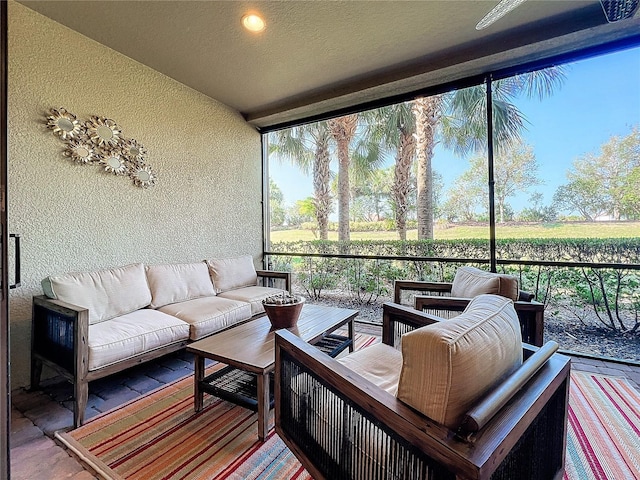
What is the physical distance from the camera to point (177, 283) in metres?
3.04

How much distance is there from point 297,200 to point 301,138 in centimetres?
119

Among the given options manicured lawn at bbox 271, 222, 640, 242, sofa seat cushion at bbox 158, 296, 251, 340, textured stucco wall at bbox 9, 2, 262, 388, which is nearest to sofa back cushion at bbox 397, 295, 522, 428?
sofa seat cushion at bbox 158, 296, 251, 340

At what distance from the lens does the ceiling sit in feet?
7.38

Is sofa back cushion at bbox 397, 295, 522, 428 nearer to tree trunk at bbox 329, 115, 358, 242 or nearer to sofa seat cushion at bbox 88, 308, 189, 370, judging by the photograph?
sofa seat cushion at bbox 88, 308, 189, 370

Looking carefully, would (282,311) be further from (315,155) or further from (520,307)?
(315,155)

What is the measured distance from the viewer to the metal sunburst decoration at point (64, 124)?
2.41 m

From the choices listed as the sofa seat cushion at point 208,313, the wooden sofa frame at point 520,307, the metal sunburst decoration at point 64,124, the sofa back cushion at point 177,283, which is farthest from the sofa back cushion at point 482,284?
the metal sunburst decoration at point 64,124

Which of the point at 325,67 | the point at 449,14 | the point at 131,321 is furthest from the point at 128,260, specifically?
the point at 449,14

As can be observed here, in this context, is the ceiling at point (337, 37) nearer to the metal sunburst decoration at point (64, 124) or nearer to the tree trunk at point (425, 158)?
the metal sunburst decoration at point (64, 124)

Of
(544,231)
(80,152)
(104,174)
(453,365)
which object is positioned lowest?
(453,365)

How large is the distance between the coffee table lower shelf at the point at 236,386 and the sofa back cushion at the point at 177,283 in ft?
3.72

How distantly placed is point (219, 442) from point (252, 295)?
1.69 meters

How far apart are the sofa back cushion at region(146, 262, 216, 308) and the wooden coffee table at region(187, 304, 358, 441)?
1070mm

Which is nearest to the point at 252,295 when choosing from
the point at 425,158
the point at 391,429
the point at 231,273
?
the point at 231,273
